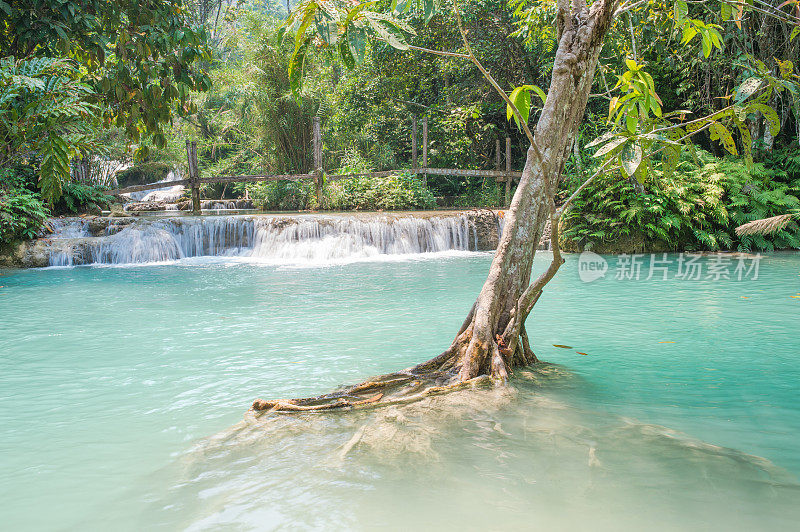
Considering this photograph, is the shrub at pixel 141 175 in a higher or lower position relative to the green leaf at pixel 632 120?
higher

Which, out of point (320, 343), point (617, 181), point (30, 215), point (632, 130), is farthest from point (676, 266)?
point (30, 215)

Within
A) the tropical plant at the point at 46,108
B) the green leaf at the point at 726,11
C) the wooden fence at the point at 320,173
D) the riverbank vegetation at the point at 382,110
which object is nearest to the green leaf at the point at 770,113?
the riverbank vegetation at the point at 382,110

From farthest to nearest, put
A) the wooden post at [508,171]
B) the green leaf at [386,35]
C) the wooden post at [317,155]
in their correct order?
the wooden post at [508,171] → the wooden post at [317,155] → the green leaf at [386,35]

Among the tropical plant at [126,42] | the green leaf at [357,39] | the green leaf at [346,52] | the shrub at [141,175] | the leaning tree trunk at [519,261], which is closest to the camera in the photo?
the green leaf at [357,39]

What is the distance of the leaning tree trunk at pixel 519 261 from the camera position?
3723mm

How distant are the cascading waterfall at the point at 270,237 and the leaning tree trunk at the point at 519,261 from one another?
8.95 m

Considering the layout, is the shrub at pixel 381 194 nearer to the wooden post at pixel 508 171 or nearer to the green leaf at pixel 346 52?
the wooden post at pixel 508 171

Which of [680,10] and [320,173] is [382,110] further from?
[680,10]

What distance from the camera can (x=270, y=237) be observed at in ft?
44.6

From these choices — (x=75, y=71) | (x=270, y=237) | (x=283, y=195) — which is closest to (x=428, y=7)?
(x=75, y=71)

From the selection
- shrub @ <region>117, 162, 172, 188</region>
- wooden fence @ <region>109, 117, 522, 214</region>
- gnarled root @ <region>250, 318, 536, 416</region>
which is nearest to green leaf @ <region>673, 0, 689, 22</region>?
gnarled root @ <region>250, 318, 536, 416</region>

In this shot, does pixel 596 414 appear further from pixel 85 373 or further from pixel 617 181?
pixel 617 181

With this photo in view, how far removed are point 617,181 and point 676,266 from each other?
285cm

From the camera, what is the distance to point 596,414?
11.4 feet
